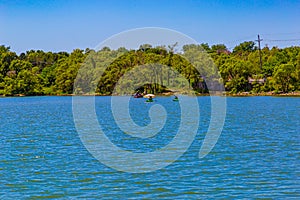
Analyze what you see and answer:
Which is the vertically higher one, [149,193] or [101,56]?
[101,56]

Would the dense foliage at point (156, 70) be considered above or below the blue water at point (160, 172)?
above

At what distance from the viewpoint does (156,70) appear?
117000 millimetres

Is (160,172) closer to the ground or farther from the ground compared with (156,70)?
closer to the ground

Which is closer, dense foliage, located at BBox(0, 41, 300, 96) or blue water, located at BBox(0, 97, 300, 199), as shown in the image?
blue water, located at BBox(0, 97, 300, 199)

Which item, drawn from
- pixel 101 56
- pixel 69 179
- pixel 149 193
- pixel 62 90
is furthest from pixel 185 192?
pixel 62 90

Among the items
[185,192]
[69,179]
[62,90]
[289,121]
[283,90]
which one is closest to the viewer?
[185,192]

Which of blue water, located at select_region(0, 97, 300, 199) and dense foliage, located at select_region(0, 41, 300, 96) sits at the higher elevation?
dense foliage, located at select_region(0, 41, 300, 96)

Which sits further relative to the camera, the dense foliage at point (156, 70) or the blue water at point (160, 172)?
the dense foliage at point (156, 70)

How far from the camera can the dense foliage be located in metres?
102

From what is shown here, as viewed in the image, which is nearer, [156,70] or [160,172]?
[160,172]

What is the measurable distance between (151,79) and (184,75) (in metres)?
7.54

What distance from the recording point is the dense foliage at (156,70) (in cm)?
10200

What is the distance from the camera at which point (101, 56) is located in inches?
4985

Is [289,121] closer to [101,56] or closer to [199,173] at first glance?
[199,173]
